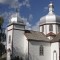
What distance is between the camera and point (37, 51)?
3925 centimetres

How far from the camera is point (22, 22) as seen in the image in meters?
40.2

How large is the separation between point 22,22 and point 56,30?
8.86 meters

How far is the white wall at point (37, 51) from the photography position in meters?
38.4

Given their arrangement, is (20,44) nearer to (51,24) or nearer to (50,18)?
(51,24)

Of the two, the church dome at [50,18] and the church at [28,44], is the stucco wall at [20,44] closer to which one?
the church at [28,44]

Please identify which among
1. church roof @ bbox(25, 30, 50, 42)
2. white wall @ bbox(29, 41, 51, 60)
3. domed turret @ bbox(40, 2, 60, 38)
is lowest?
white wall @ bbox(29, 41, 51, 60)

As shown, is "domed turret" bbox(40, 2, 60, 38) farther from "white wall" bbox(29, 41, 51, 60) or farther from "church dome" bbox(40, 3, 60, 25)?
"white wall" bbox(29, 41, 51, 60)

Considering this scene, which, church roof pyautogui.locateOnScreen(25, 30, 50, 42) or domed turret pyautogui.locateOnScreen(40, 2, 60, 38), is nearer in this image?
church roof pyautogui.locateOnScreen(25, 30, 50, 42)

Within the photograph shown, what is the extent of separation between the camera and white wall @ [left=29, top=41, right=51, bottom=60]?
3844 cm

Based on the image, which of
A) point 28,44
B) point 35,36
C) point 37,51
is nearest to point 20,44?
point 28,44

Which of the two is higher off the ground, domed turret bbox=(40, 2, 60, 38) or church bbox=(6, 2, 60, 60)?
domed turret bbox=(40, 2, 60, 38)

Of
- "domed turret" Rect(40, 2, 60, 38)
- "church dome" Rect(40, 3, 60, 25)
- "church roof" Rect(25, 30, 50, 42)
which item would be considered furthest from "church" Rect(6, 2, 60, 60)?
"church dome" Rect(40, 3, 60, 25)

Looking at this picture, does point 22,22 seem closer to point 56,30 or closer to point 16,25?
point 16,25

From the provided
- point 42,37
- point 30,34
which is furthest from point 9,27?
point 42,37
